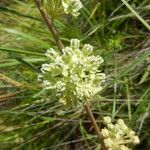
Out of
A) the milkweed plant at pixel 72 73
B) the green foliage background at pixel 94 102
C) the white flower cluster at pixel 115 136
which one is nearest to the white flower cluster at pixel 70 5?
the milkweed plant at pixel 72 73

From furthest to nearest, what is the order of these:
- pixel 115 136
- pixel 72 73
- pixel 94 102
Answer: pixel 94 102 → pixel 115 136 → pixel 72 73

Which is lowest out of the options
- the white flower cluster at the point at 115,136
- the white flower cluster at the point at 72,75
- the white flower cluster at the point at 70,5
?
the white flower cluster at the point at 115,136

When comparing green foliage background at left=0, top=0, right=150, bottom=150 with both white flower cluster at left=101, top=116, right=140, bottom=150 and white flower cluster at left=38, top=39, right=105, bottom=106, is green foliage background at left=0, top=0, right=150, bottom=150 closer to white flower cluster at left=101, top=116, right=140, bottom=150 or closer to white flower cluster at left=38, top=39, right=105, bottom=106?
white flower cluster at left=101, top=116, right=140, bottom=150

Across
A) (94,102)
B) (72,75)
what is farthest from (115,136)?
(94,102)

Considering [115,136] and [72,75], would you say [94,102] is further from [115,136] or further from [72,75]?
[72,75]

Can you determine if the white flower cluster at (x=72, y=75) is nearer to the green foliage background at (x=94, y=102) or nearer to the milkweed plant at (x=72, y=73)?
the milkweed plant at (x=72, y=73)

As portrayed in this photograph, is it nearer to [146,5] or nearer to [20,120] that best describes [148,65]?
[146,5]

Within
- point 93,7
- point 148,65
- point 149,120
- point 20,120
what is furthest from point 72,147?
point 93,7

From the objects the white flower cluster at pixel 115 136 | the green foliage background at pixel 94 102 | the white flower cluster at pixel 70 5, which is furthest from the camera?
the green foliage background at pixel 94 102
